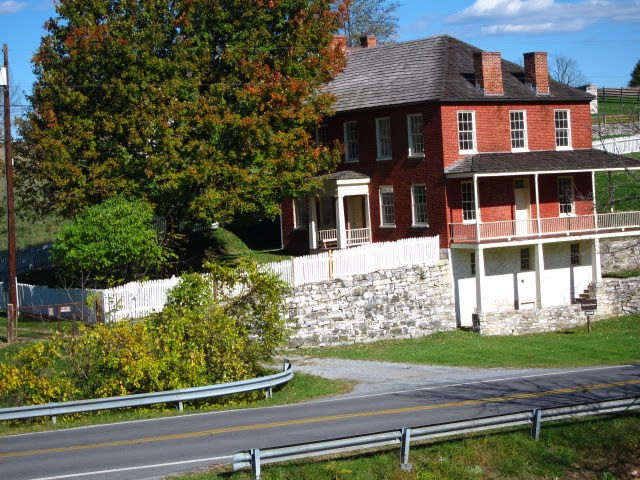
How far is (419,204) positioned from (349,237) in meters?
3.98

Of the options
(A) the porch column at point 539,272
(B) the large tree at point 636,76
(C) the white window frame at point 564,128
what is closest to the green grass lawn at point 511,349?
(A) the porch column at point 539,272

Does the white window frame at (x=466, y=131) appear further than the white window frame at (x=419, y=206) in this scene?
No

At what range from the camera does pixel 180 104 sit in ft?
116

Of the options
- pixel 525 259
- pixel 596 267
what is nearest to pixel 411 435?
pixel 525 259

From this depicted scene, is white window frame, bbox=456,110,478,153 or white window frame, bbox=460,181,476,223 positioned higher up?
white window frame, bbox=456,110,478,153

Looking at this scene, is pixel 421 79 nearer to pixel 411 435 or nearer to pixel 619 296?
pixel 619 296

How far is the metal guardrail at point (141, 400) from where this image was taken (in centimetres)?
2002

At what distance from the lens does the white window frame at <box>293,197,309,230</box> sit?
143ft

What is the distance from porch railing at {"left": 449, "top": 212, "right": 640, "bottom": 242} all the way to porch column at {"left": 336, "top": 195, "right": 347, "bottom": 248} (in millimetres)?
5020

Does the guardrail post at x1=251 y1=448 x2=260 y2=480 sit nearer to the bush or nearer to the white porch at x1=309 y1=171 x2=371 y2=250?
the bush

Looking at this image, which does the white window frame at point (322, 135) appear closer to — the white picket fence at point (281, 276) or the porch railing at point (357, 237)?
the porch railing at point (357, 237)

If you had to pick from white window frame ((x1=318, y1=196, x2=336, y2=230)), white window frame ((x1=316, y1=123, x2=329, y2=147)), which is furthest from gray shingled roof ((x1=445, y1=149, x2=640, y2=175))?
white window frame ((x1=316, y1=123, x2=329, y2=147))

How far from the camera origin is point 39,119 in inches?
1433

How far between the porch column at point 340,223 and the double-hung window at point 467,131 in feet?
18.3
